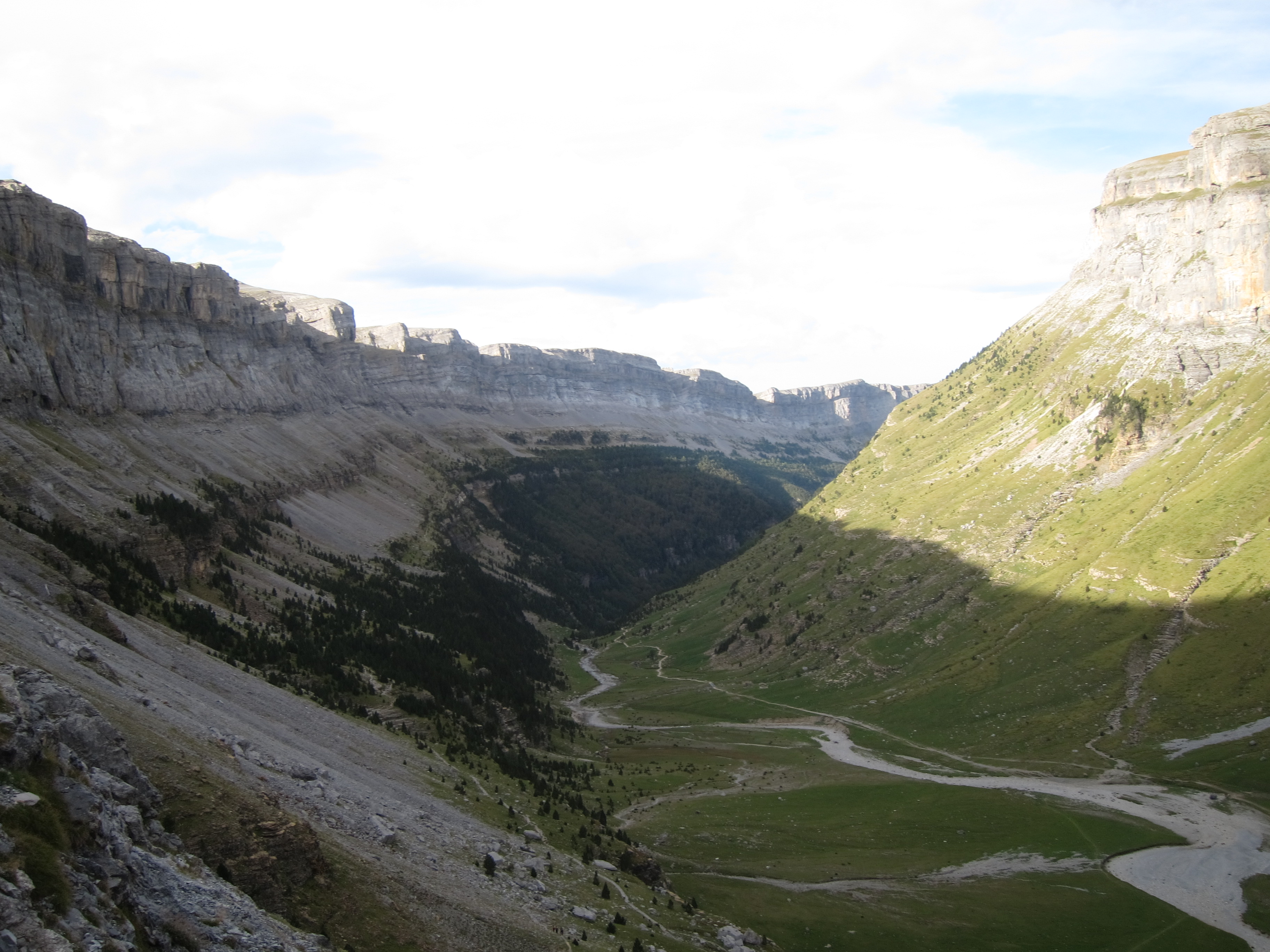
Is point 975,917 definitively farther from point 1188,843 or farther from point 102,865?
point 102,865

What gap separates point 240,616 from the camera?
99000 mm

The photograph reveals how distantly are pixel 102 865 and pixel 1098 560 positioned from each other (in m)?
130

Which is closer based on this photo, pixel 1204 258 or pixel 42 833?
pixel 42 833

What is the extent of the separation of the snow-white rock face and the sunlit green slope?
284 ft

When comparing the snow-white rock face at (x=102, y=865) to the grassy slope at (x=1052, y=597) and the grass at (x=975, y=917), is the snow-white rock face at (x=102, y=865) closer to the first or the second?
the grass at (x=975, y=917)

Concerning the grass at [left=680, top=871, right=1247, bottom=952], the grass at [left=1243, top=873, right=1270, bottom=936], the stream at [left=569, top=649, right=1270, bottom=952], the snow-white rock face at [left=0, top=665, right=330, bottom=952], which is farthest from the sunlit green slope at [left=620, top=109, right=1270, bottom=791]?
the snow-white rock face at [left=0, top=665, right=330, bottom=952]

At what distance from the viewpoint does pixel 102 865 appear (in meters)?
24.3

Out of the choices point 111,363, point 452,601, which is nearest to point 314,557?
point 452,601

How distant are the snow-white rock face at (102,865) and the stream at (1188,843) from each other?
57492 mm

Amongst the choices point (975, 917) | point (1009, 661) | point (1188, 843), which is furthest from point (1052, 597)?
point (975, 917)

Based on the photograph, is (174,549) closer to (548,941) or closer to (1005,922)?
(548,941)

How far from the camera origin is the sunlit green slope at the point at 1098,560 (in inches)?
3971

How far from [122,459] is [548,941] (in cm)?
11822

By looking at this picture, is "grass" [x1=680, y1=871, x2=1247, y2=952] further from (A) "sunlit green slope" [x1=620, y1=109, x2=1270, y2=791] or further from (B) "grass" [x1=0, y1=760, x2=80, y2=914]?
(B) "grass" [x1=0, y1=760, x2=80, y2=914]
